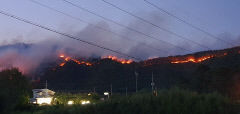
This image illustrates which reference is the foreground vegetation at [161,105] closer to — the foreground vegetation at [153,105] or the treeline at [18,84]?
the foreground vegetation at [153,105]

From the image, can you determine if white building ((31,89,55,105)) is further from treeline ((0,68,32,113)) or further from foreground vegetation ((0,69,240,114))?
foreground vegetation ((0,69,240,114))

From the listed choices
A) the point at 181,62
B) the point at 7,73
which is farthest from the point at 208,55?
the point at 7,73

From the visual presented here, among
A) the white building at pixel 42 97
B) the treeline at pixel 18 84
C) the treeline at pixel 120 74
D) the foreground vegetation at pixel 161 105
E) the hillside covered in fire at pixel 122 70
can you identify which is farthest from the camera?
the hillside covered in fire at pixel 122 70

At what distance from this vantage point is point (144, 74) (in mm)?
75875

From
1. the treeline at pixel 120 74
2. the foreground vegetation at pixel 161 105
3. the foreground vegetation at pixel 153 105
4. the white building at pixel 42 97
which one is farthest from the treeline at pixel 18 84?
the foreground vegetation at pixel 161 105

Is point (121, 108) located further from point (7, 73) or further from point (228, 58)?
point (228, 58)

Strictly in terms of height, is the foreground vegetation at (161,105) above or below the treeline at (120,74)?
below

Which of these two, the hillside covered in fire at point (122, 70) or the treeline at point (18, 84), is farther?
the hillside covered in fire at point (122, 70)

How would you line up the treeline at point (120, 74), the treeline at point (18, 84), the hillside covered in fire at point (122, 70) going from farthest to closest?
the hillside covered in fire at point (122, 70), the treeline at point (120, 74), the treeline at point (18, 84)

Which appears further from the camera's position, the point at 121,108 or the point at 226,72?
the point at 226,72

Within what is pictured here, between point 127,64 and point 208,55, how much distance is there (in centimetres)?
1787

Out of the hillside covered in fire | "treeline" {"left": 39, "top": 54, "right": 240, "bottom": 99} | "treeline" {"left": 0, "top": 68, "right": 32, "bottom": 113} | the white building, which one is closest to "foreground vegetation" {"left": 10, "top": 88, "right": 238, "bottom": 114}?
"treeline" {"left": 0, "top": 68, "right": 32, "bottom": 113}

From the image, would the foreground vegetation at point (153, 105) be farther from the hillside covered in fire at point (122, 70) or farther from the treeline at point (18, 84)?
the hillside covered in fire at point (122, 70)

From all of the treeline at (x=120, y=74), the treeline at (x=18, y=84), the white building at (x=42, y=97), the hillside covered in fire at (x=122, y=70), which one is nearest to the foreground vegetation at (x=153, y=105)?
the treeline at (x=18, y=84)
